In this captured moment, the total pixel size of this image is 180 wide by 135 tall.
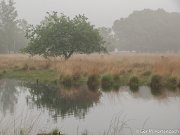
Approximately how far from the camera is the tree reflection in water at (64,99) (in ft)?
43.0

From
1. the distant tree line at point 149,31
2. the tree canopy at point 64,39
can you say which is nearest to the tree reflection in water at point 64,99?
the tree canopy at point 64,39

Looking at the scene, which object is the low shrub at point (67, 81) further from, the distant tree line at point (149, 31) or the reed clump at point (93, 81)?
the distant tree line at point (149, 31)

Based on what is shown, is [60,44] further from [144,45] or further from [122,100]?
[144,45]

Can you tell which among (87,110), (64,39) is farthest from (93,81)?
(64,39)

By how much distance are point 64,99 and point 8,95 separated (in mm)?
3239

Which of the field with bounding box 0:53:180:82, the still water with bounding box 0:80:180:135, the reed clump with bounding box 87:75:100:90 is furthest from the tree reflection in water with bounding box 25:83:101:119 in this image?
the field with bounding box 0:53:180:82

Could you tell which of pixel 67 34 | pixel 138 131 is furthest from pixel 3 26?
pixel 138 131

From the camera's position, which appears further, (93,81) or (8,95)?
(93,81)

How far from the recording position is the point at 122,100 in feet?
49.7

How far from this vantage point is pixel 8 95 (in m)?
17.5

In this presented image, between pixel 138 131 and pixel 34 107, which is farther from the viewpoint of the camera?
pixel 34 107

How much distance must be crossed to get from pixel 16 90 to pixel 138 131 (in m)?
10.1

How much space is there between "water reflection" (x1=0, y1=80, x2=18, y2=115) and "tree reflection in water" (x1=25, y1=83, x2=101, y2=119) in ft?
2.50

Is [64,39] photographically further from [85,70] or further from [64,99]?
[64,99]
